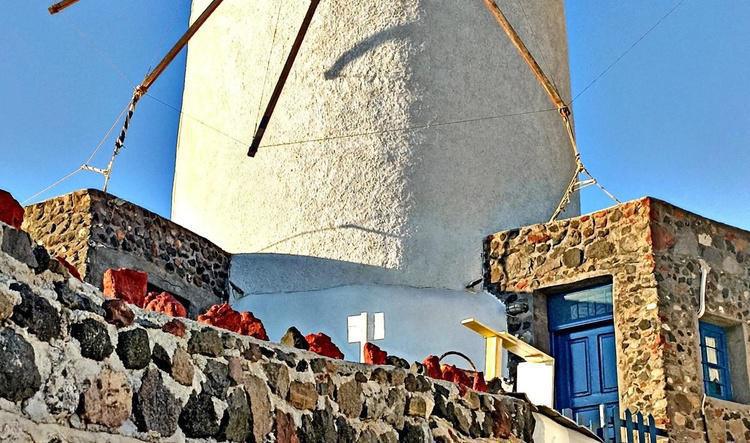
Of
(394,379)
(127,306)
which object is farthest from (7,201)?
(394,379)

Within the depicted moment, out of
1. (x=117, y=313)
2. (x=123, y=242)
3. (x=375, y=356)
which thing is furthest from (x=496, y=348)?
(x=117, y=313)

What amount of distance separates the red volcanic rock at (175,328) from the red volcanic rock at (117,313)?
0.75ft

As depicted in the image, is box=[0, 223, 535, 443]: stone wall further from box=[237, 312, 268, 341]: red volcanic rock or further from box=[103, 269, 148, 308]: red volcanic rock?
box=[103, 269, 148, 308]: red volcanic rock

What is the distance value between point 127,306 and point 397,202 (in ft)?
24.1

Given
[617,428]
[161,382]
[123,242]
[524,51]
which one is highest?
[524,51]

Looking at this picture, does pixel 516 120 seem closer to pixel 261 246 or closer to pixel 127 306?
pixel 261 246

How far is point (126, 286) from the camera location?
4.81 meters

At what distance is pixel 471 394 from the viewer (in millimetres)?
6656

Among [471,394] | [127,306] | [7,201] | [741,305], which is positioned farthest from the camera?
[741,305]

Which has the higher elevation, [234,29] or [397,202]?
[234,29]

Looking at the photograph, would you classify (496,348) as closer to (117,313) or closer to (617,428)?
(617,428)

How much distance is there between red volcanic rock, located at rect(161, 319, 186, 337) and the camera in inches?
178

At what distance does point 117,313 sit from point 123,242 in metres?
6.33

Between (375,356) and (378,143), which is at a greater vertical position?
(378,143)
